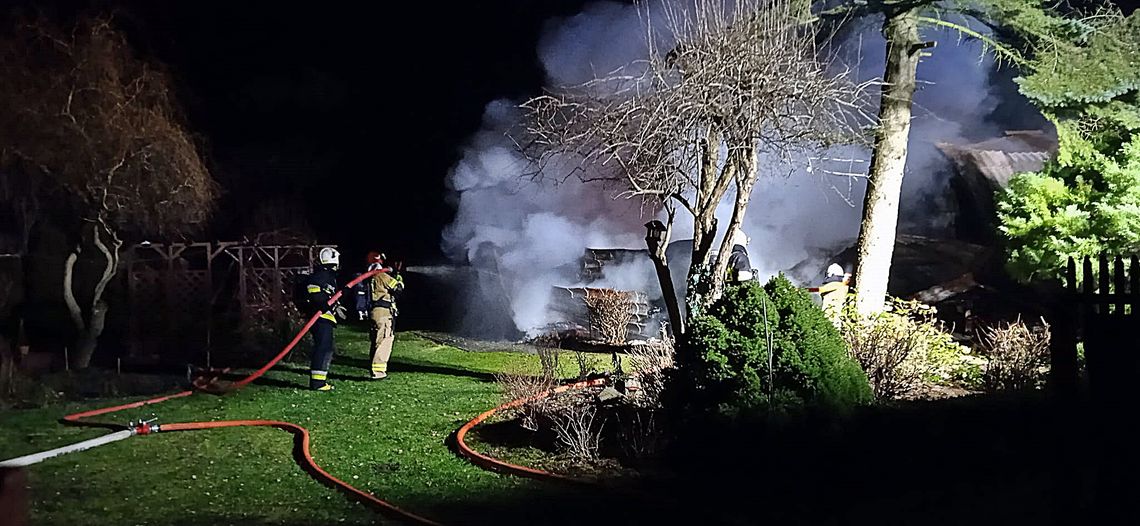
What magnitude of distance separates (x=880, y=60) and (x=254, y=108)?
18.6 m

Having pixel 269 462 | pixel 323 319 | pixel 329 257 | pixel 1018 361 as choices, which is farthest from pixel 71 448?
pixel 1018 361

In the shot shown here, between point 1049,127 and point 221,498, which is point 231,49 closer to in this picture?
point 1049,127

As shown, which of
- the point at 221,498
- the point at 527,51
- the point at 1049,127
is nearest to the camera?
the point at 221,498

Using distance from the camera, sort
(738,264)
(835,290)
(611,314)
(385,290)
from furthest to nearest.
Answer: (611,314)
(835,290)
(385,290)
(738,264)

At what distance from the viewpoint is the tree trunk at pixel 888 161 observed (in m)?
11.1

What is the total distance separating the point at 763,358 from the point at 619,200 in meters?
14.4

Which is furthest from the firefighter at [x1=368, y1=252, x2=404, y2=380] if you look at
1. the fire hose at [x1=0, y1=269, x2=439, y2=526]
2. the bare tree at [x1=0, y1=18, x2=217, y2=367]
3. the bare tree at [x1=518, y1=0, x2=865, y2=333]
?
the bare tree at [x1=518, y1=0, x2=865, y2=333]

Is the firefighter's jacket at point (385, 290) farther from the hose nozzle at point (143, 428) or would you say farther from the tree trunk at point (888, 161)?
the tree trunk at point (888, 161)

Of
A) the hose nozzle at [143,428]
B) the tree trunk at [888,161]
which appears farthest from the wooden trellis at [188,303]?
the tree trunk at [888,161]

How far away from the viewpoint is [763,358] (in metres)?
6.09

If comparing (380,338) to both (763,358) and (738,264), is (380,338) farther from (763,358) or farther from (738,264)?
(763,358)

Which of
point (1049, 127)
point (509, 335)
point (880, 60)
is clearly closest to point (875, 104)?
point (880, 60)

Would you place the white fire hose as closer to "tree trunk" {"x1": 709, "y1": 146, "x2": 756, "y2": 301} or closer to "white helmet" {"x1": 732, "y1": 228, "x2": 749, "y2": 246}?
"tree trunk" {"x1": 709, "y1": 146, "x2": 756, "y2": 301}

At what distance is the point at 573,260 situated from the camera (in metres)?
19.8
